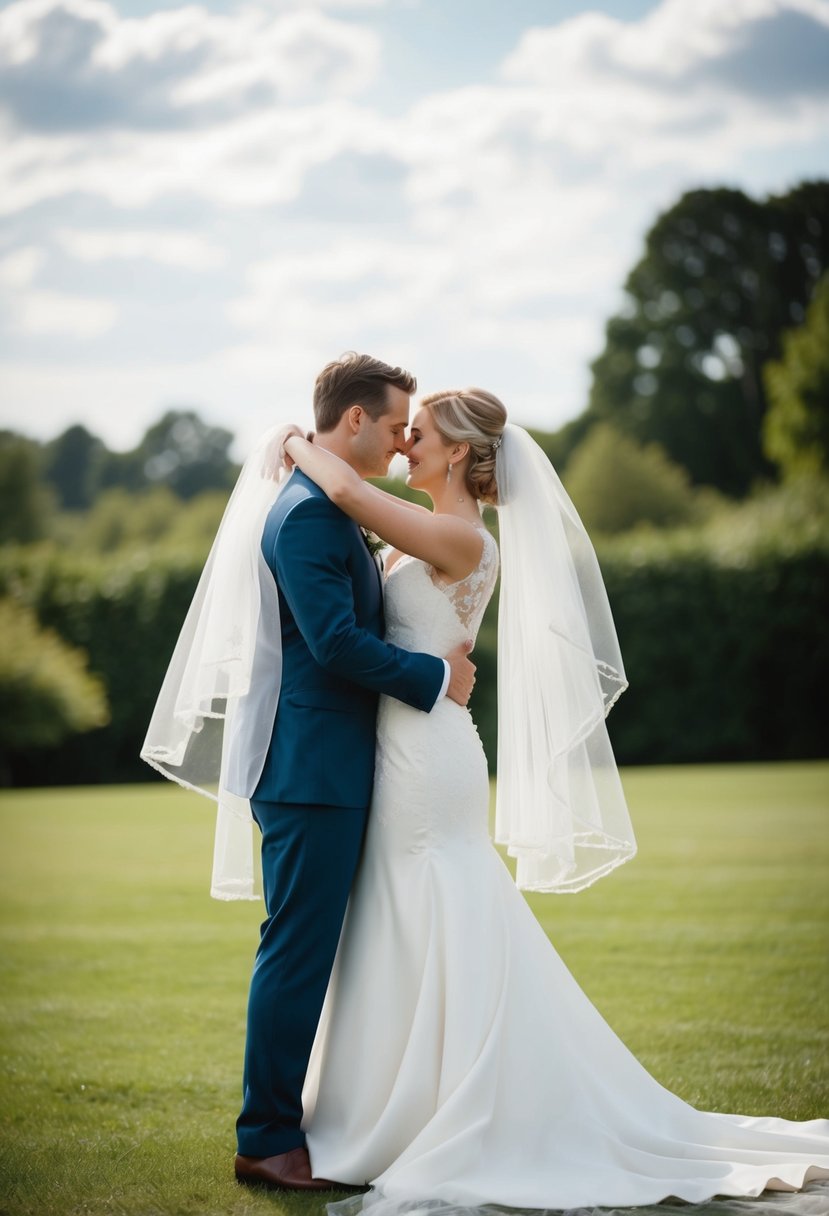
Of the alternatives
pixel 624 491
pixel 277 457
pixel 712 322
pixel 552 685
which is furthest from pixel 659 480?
pixel 277 457

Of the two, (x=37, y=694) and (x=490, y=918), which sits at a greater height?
(x=490, y=918)

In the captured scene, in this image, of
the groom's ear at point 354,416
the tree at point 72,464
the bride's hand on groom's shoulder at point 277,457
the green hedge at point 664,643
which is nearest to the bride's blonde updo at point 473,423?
the groom's ear at point 354,416

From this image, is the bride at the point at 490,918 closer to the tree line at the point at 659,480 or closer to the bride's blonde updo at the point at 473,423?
the bride's blonde updo at the point at 473,423

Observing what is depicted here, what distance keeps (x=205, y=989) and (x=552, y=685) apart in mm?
3423

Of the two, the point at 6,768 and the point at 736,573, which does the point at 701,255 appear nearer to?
the point at 736,573

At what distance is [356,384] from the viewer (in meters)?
4.05

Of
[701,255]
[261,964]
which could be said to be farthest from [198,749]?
[701,255]

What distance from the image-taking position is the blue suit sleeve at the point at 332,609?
3.74 metres

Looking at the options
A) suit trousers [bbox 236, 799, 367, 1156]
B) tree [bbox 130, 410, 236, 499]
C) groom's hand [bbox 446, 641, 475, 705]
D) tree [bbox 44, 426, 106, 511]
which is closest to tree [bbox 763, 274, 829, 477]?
tree [bbox 130, 410, 236, 499]

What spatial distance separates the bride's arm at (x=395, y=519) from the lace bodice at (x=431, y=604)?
0.15 feet

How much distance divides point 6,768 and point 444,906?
1867 centimetres

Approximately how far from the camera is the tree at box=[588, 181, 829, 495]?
42.8m

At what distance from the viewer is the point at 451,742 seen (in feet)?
13.4

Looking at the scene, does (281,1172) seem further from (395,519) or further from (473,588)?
(395,519)
